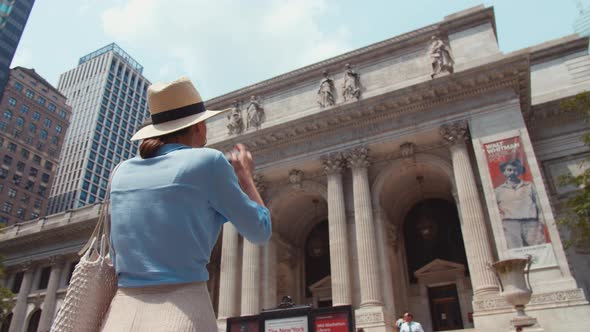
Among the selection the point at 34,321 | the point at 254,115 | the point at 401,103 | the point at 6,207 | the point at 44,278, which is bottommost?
the point at 34,321

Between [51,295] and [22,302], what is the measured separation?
4.21 metres

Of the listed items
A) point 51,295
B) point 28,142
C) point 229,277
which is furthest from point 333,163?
point 28,142

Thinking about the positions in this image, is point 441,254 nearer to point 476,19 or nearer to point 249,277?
point 249,277

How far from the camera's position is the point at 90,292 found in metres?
2.08

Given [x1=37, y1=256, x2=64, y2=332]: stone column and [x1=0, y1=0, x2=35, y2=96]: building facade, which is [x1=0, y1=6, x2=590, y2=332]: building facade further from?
[x1=0, y1=0, x2=35, y2=96]: building facade

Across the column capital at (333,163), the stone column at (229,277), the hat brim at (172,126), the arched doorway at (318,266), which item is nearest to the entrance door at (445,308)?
the arched doorway at (318,266)

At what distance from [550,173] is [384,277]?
10.9 m

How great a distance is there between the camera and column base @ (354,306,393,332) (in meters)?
20.8

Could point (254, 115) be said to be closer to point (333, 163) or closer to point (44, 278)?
point (333, 163)

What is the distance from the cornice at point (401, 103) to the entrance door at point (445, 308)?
1078 centimetres

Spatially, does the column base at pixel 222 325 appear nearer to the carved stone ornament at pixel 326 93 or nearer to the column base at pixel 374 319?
the column base at pixel 374 319

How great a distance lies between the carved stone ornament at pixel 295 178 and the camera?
27594 millimetres

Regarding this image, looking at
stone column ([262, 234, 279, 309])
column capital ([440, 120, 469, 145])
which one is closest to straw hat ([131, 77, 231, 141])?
column capital ([440, 120, 469, 145])

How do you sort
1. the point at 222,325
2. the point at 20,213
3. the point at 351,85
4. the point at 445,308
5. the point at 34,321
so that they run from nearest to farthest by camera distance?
the point at 222,325 < the point at 445,308 < the point at 351,85 < the point at 34,321 < the point at 20,213
